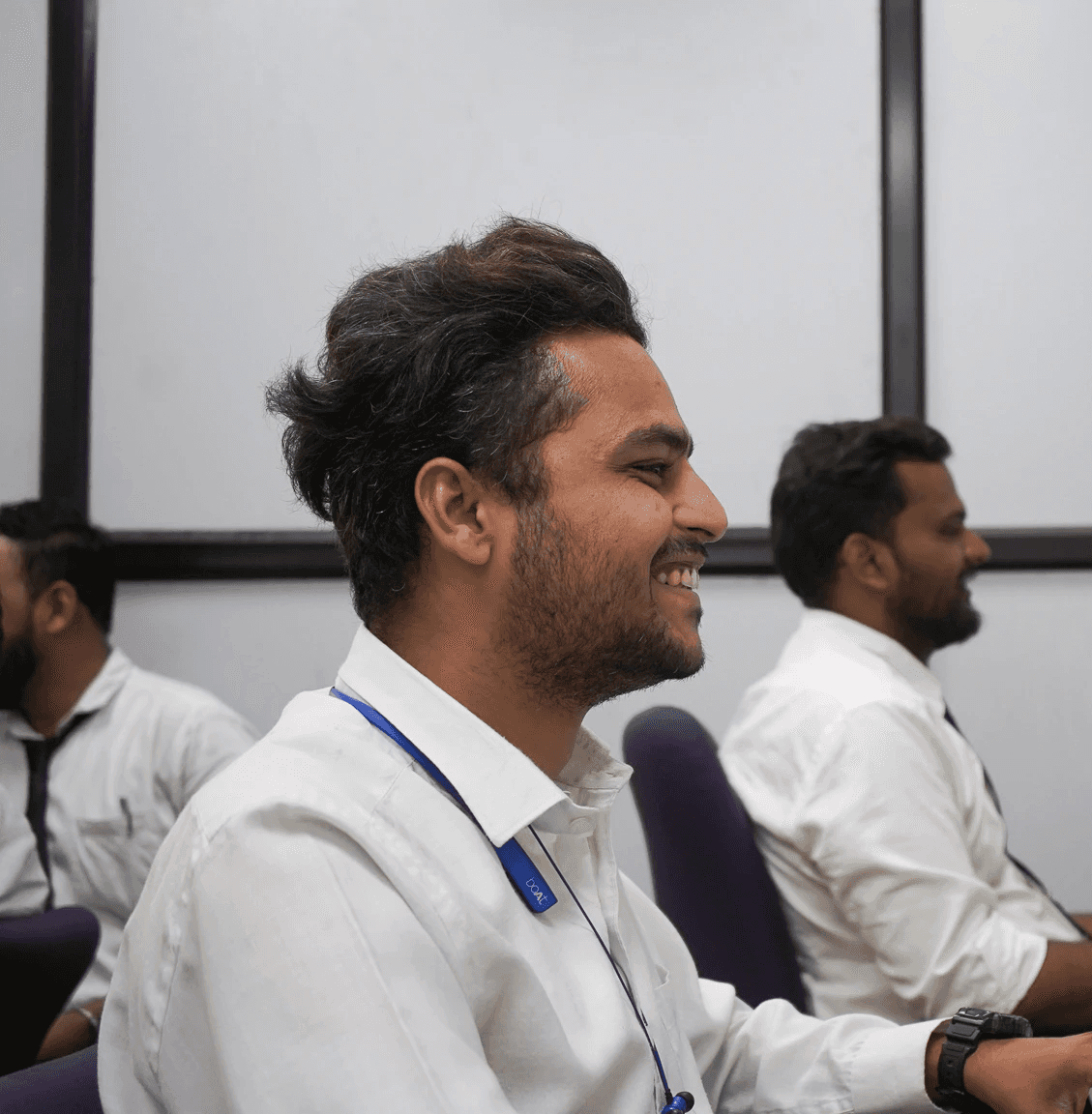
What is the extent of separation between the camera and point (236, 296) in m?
2.43

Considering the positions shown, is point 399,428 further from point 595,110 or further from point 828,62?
point 828,62

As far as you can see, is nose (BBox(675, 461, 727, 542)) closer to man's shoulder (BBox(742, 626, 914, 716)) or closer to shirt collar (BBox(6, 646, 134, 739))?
man's shoulder (BBox(742, 626, 914, 716))

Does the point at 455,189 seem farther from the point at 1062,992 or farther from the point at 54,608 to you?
the point at 1062,992

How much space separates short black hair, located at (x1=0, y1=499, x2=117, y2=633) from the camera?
219cm

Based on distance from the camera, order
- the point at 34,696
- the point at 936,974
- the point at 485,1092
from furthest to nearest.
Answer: the point at 34,696
the point at 936,974
the point at 485,1092

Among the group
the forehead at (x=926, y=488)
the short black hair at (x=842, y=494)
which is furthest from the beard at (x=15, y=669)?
the forehead at (x=926, y=488)

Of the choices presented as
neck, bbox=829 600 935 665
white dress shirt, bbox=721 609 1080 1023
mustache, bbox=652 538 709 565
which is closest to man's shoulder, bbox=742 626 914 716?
Result: white dress shirt, bbox=721 609 1080 1023

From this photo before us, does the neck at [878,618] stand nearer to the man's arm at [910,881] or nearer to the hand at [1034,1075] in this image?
the man's arm at [910,881]

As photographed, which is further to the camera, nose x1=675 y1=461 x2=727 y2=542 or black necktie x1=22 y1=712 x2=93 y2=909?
black necktie x1=22 y1=712 x2=93 y2=909

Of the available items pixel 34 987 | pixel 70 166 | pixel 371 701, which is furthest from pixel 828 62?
pixel 34 987

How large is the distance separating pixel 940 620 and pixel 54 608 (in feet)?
5.39

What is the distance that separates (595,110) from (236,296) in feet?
2.82

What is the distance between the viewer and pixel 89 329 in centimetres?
245

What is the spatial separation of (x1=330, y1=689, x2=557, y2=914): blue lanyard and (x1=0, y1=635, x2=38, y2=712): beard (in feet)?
5.20
